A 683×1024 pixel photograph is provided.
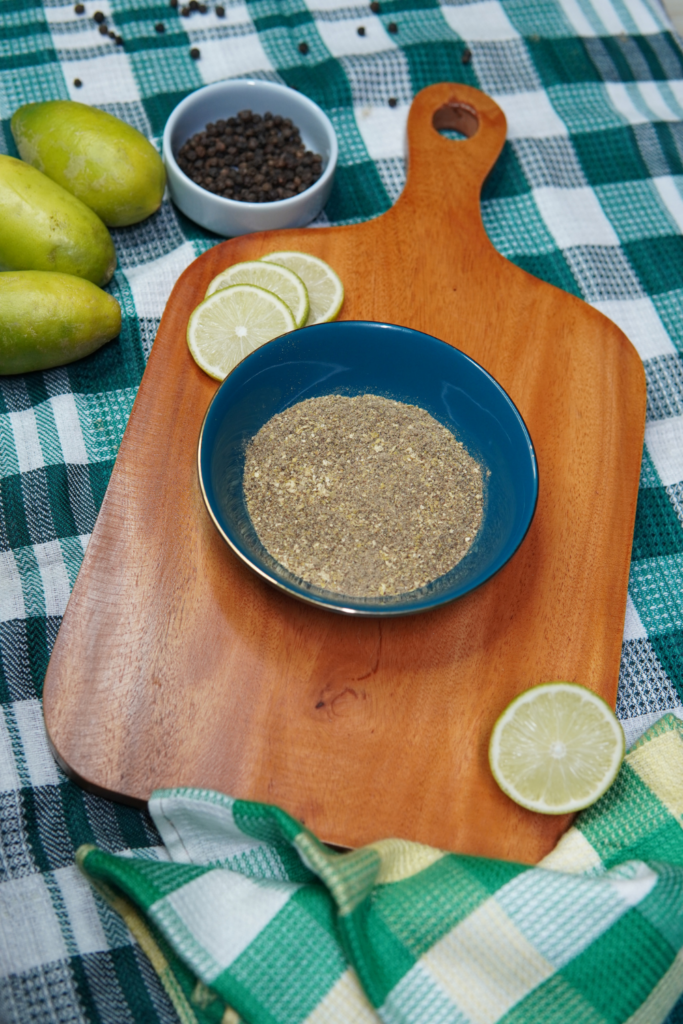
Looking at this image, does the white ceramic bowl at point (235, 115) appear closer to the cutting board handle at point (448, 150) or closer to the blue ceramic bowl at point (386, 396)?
the cutting board handle at point (448, 150)

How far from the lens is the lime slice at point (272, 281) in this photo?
143cm

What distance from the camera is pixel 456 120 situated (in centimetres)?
178

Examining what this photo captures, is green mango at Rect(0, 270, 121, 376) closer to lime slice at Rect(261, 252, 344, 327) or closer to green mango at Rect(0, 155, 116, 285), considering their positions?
green mango at Rect(0, 155, 116, 285)

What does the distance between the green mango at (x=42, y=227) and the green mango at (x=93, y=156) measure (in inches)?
2.7

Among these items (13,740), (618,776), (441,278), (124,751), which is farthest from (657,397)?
(13,740)

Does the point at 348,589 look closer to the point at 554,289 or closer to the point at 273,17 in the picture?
the point at 554,289

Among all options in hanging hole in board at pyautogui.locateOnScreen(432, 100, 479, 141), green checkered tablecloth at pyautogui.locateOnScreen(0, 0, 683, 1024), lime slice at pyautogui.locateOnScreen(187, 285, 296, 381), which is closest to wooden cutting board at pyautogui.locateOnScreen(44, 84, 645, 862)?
lime slice at pyautogui.locateOnScreen(187, 285, 296, 381)

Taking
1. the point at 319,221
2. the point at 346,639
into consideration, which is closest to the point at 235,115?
the point at 319,221

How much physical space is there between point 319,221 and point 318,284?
341 mm

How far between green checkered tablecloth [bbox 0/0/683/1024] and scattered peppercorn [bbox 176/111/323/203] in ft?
0.38

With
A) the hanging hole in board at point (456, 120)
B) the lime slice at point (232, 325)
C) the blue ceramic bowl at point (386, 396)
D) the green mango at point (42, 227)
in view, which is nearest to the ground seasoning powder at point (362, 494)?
the blue ceramic bowl at point (386, 396)

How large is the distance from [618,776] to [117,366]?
109 cm

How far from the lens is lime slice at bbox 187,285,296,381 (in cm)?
140

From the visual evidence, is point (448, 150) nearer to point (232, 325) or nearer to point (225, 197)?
point (225, 197)
